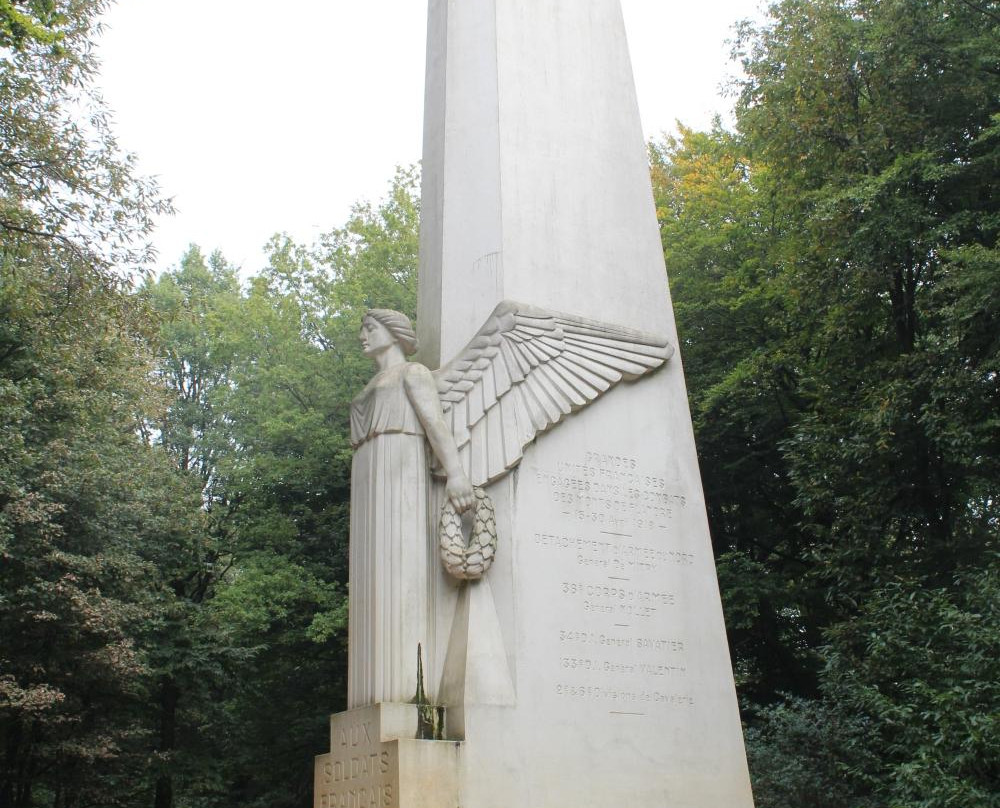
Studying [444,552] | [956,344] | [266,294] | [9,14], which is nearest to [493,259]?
[444,552]

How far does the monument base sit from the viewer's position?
20.3 ft

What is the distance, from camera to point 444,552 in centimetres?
697

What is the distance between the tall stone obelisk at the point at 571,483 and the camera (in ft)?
22.5

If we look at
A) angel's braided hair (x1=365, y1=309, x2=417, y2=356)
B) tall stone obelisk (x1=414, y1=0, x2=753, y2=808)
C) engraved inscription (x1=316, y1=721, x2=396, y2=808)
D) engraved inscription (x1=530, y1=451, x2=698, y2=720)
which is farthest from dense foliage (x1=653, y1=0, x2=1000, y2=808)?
angel's braided hair (x1=365, y1=309, x2=417, y2=356)

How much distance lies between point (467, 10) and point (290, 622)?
43.0 feet

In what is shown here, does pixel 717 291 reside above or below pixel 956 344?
above

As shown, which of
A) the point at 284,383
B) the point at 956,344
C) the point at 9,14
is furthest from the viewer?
the point at 284,383

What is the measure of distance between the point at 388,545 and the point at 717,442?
44.5 ft

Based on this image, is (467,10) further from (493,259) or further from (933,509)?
(933,509)

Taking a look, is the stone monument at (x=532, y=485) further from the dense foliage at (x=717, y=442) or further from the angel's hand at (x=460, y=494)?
the dense foliage at (x=717, y=442)

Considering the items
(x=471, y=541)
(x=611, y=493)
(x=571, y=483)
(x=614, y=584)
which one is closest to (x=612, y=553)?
(x=614, y=584)

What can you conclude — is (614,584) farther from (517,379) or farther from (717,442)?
(717,442)

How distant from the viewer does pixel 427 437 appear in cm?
729

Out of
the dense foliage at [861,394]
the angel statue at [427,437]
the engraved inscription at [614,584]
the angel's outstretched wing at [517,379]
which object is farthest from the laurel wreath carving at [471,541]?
the dense foliage at [861,394]
